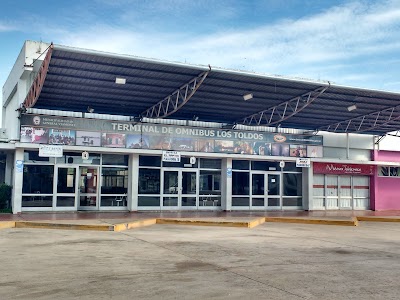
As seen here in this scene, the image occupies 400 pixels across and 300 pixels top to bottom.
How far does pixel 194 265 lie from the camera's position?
28.9ft

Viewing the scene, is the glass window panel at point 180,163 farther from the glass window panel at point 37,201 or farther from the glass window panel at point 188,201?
the glass window panel at point 37,201

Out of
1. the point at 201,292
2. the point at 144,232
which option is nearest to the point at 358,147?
the point at 144,232

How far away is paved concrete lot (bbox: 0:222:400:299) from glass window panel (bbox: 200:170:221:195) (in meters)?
9.01

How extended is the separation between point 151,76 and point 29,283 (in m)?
11.2

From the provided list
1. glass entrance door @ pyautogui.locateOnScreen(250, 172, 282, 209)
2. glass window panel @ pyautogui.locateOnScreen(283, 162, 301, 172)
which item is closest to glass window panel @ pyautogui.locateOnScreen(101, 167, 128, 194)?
glass entrance door @ pyautogui.locateOnScreen(250, 172, 282, 209)

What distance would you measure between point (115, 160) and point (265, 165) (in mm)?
8600

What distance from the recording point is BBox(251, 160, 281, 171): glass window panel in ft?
81.1

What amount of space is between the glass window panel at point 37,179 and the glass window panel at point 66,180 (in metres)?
0.36

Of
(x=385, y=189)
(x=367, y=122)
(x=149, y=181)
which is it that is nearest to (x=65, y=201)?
(x=149, y=181)

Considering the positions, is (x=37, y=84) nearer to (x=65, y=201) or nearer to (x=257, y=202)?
(x=65, y=201)

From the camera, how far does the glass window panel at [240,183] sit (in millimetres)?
24031

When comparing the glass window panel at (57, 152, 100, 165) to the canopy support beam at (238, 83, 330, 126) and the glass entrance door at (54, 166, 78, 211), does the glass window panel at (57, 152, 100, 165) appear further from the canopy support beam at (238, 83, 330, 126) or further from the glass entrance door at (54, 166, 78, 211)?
the canopy support beam at (238, 83, 330, 126)

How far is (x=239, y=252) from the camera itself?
10578 millimetres

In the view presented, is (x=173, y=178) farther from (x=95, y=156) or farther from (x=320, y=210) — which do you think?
(x=320, y=210)
